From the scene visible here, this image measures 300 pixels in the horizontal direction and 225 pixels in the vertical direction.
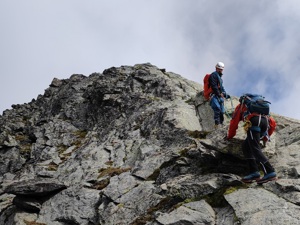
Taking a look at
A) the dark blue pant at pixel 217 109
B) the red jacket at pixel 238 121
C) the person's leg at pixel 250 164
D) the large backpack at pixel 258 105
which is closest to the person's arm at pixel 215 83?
the dark blue pant at pixel 217 109

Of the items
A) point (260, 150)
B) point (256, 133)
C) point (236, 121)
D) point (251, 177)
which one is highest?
point (236, 121)

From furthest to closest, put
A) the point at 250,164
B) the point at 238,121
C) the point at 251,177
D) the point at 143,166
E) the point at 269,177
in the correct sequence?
the point at 143,166 → the point at 238,121 → the point at 250,164 → the point at 251,177 → the point at 269,177

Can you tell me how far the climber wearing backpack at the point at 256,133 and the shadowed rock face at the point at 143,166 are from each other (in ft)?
1.53

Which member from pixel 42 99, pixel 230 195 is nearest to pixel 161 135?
pixel 230 195

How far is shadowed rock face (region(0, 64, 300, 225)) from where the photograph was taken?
14281mm

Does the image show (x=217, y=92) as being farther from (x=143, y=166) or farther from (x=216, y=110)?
(x=143, y=166)

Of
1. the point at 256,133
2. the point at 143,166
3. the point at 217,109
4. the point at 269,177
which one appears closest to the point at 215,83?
the point at 217,109

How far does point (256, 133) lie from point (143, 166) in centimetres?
948

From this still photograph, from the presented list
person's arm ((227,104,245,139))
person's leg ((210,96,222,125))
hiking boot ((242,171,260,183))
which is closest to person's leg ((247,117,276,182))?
hiking boot ((242,171,260,183))

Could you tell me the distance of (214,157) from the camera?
56.6 feet

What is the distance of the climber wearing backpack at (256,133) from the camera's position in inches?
Result: 568

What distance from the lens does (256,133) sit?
14.9 m

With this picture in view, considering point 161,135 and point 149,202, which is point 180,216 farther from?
point 161,135

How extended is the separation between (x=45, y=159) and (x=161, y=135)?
573 inches
